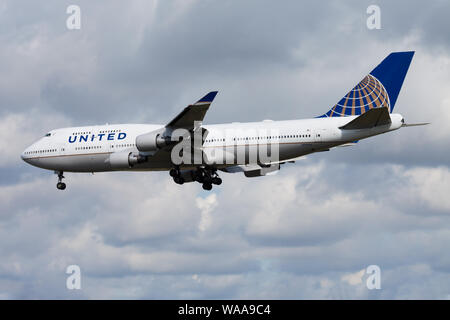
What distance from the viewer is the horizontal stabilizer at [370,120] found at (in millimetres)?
Result: 46062

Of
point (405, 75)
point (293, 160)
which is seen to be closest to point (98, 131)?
point (293, 160)

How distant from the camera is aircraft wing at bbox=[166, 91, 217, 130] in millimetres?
46500

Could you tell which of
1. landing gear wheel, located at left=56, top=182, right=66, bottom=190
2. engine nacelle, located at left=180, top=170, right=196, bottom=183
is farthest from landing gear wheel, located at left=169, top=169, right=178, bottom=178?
landing gear wheel, located at left=56, top=182, right=66, bottom=190

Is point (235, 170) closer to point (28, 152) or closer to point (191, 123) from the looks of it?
point (191, 123)

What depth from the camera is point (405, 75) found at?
54688mm

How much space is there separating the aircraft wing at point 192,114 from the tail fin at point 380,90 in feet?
33.9

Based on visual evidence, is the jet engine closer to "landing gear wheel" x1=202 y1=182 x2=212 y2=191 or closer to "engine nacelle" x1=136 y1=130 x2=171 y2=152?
"engine nacelle" x1=136 y1=130 x2=171 y2=152

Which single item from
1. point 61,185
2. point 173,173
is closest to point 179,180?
point 173,173

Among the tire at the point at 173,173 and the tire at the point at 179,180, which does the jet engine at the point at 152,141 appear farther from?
the tire at the point at 179,180

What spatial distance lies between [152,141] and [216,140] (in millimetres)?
4664

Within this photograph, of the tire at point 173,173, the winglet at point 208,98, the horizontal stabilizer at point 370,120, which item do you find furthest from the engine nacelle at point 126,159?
the horizontal stabilizer at point 370,120
